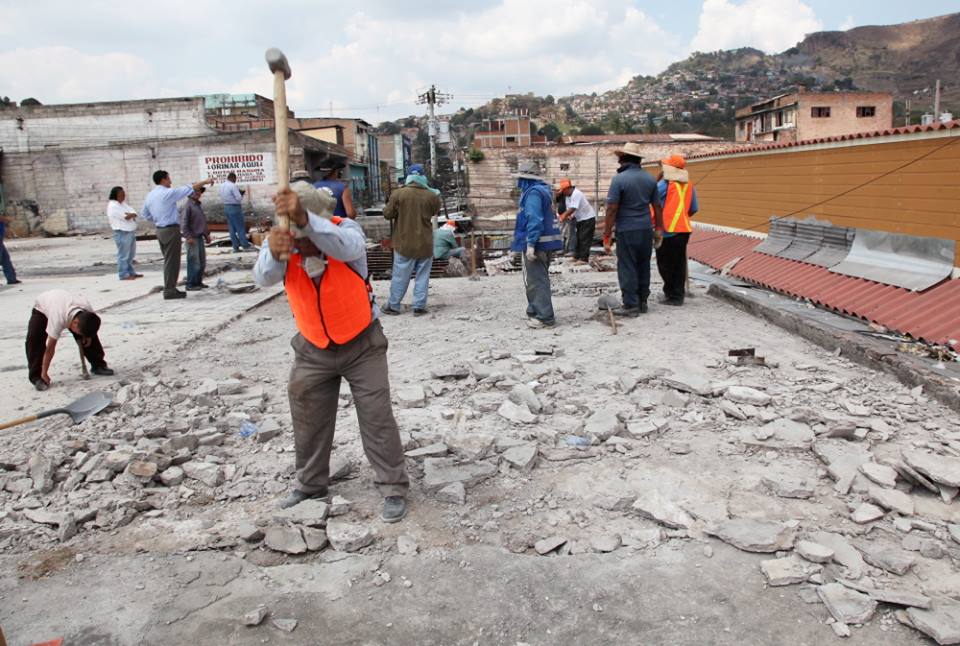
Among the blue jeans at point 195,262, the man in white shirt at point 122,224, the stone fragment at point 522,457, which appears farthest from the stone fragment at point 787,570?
the man in white shirt at point 122,224

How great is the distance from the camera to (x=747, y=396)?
493 centimetres

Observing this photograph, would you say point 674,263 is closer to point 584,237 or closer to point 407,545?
point 584,237

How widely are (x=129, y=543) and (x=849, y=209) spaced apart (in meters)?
8.45

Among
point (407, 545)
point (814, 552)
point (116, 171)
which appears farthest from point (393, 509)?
point (116, 171)

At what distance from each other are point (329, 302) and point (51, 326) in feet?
11.4

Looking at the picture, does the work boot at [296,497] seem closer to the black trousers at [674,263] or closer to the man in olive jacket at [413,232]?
the man in olive jacket at [413,232]

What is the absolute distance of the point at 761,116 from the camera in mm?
51281

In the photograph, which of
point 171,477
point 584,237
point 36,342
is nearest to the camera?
point 171,477

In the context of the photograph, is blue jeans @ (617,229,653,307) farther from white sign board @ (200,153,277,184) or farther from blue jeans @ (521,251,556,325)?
white sign board @ (200,153,277,184)

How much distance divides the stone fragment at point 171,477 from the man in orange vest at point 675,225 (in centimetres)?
595

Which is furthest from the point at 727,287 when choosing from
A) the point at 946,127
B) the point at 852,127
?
the point at 852,127

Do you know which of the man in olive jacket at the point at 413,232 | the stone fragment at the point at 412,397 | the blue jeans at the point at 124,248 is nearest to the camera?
the stone fragment at the point at 412,397

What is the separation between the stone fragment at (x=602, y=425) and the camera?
14.7 ft

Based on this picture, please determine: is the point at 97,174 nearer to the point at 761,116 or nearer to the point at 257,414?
the point at 257,414
